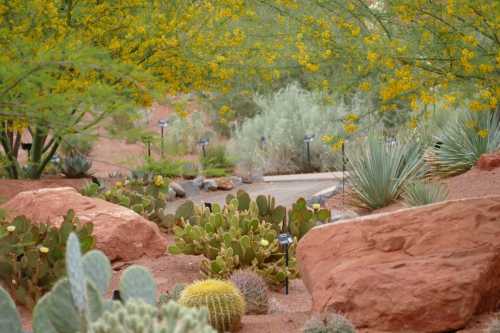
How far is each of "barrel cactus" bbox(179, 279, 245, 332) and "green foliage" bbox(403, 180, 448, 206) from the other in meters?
4.99

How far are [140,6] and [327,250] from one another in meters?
5.84

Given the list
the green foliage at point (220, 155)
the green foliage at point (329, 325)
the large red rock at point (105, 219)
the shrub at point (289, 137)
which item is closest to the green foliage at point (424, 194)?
the large red rock at point (105, 219)

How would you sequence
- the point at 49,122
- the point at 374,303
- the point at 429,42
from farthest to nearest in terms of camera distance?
the point at 429,42 → the point at 374,303 → the point at 49,122

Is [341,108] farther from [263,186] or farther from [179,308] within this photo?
[179,308]

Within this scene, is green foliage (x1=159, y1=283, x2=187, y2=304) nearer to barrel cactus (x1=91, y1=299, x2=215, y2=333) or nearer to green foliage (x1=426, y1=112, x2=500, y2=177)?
barrel cactus (x1=91, y1=299, x2=215, y2=333)

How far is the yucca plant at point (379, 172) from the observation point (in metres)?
11.7

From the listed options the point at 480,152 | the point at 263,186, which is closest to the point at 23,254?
the point at 480,152

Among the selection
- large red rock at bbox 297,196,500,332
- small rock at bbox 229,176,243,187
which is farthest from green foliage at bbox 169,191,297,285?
small rock at bbox 229,176,243,187

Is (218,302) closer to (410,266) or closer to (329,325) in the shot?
(329,325)

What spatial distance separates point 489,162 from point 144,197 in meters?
4.73

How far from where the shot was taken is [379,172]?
1173 centimetres

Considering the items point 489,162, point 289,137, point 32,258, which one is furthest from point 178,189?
point 32,258

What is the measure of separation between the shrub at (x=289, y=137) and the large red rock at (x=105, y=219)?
10297mm

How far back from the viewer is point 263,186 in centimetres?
1691
